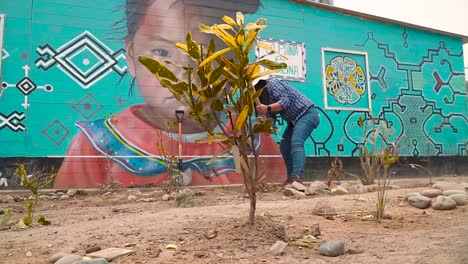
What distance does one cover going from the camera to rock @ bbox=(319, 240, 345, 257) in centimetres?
179

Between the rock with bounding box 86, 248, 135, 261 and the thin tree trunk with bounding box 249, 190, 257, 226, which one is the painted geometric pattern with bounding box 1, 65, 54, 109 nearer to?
the rock with bounding box 86, 248, 135, 261

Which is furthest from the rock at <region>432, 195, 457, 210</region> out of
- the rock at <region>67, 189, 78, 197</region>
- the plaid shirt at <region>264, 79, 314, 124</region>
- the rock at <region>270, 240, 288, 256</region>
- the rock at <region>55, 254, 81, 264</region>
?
the rock at <region>67, 189, 78, 197</region>

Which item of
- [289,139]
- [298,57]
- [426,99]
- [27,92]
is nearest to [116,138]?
[27,92]

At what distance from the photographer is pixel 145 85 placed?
20.4 feet

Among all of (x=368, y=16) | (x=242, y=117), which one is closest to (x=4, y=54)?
(x=242, y=117)

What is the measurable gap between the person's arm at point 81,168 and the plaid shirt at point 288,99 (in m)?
2.74

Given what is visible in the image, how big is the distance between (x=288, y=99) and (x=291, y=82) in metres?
2.74

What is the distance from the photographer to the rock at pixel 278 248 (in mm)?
1745

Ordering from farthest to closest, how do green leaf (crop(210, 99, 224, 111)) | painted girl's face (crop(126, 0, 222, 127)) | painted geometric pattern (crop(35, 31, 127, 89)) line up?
painted girl's face (crop(126, 0, 222, 127))
painted geometric pattern (crop(35, 31, 127, 89))
green leaf (crop(210, 99, 224, 111))

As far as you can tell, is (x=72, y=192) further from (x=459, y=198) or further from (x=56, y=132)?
(x=459, y=198)

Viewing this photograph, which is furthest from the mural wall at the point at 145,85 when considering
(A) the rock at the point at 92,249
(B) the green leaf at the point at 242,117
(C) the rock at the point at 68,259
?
(C) the rock at the point at 68,259

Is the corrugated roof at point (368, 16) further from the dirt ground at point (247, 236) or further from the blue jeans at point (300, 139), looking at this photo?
the dirt ground at point (247, 236)

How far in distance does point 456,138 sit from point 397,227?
772cm

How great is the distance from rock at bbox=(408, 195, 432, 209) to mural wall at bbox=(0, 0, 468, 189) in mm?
952
